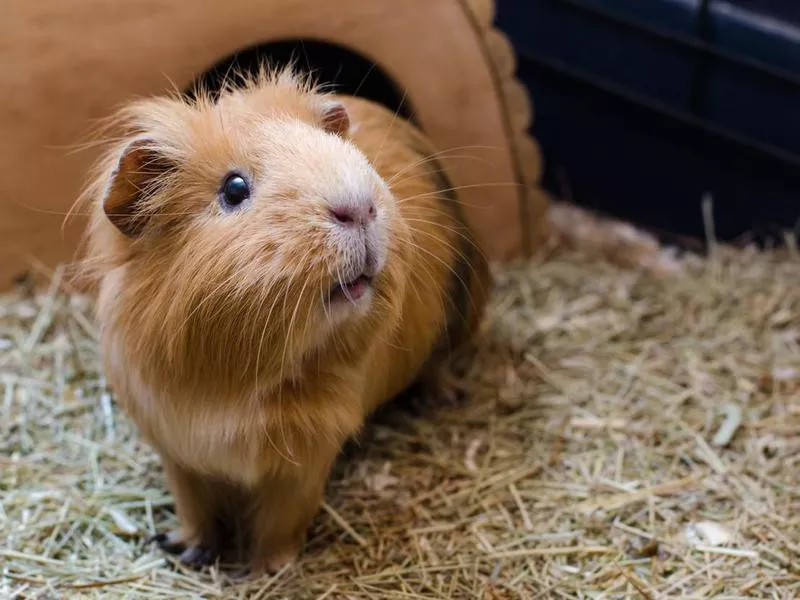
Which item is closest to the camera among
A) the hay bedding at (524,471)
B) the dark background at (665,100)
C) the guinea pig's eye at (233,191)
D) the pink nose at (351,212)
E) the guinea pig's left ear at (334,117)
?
the pink nose at (351,212)

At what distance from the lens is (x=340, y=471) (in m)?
2.66

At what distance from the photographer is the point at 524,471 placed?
264 cm

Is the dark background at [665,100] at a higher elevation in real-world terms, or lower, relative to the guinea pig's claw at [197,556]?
higher

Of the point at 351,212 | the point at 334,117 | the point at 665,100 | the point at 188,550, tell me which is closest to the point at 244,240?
the point at 351,212

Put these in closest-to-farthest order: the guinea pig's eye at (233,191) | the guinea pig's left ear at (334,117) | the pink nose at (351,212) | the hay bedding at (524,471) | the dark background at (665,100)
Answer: the pink nose at (351,212) → the guinea pig's eye at (233,191) → the guinea pig's left ear at (334,117) → the hay bedding at (524,471) → the dark background at (665,100)

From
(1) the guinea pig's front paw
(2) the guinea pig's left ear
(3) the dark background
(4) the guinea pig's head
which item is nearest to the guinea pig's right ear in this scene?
(4) the guinea pig's head

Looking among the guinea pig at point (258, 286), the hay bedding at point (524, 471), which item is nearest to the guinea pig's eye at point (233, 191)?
the guinea pig at point (258, 286)

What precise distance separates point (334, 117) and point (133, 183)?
1.55 feet

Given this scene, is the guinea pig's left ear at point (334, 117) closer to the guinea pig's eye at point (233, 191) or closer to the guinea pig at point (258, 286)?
the guinea pig at point (258, 286)

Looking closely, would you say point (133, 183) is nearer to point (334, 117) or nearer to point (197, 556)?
point (334, 117)

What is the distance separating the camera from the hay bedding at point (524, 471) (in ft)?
7.50

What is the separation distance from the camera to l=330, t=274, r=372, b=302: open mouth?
1.77 metres

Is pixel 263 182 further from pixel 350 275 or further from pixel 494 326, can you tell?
pixel 494 326

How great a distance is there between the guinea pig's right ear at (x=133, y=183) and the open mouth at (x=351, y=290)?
1.37 feet
